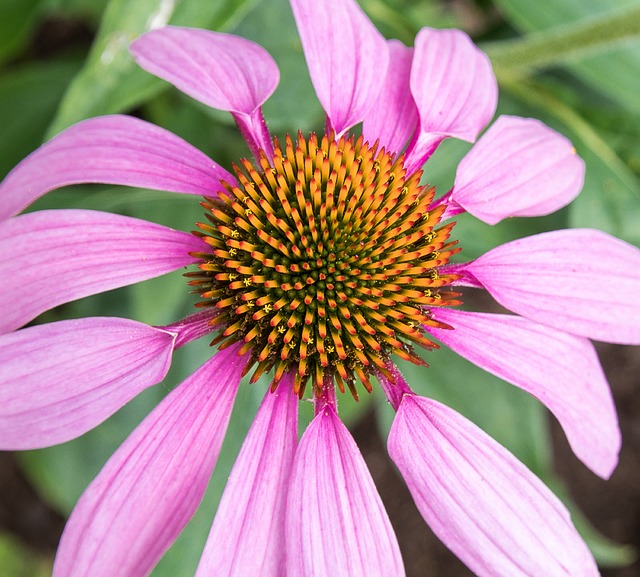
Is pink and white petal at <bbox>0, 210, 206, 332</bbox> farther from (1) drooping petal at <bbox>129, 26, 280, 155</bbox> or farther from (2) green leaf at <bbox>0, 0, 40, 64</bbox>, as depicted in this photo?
(2) green leaf at <bbox>0, 0, 40, 64</bbox>

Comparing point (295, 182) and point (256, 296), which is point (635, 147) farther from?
point (256, 296)

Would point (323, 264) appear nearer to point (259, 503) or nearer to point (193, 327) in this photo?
point (193, 327)

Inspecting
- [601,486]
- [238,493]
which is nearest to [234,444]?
[238,493]

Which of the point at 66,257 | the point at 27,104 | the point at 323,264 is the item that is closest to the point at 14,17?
the point at 27,104

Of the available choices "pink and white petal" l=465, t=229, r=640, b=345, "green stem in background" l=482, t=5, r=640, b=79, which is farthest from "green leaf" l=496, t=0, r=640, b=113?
"pink and white petal" l=465, t=229, r=640, b=345

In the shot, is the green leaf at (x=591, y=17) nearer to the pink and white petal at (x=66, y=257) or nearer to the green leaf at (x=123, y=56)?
the green leaf at (x=123, y=56)

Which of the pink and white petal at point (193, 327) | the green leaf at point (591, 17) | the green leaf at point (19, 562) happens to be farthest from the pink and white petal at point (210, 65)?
the green leaf at point (19, 562)

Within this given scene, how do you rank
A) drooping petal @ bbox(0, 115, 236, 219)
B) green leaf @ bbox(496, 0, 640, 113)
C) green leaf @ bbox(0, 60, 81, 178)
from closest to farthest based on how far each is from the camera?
drooping petal @ bbox(0, 115, 236, 219) < green leaf @ bbox(496, 0, 640, 113) < green leaf @ bbox(0, 60, 81, 178)
